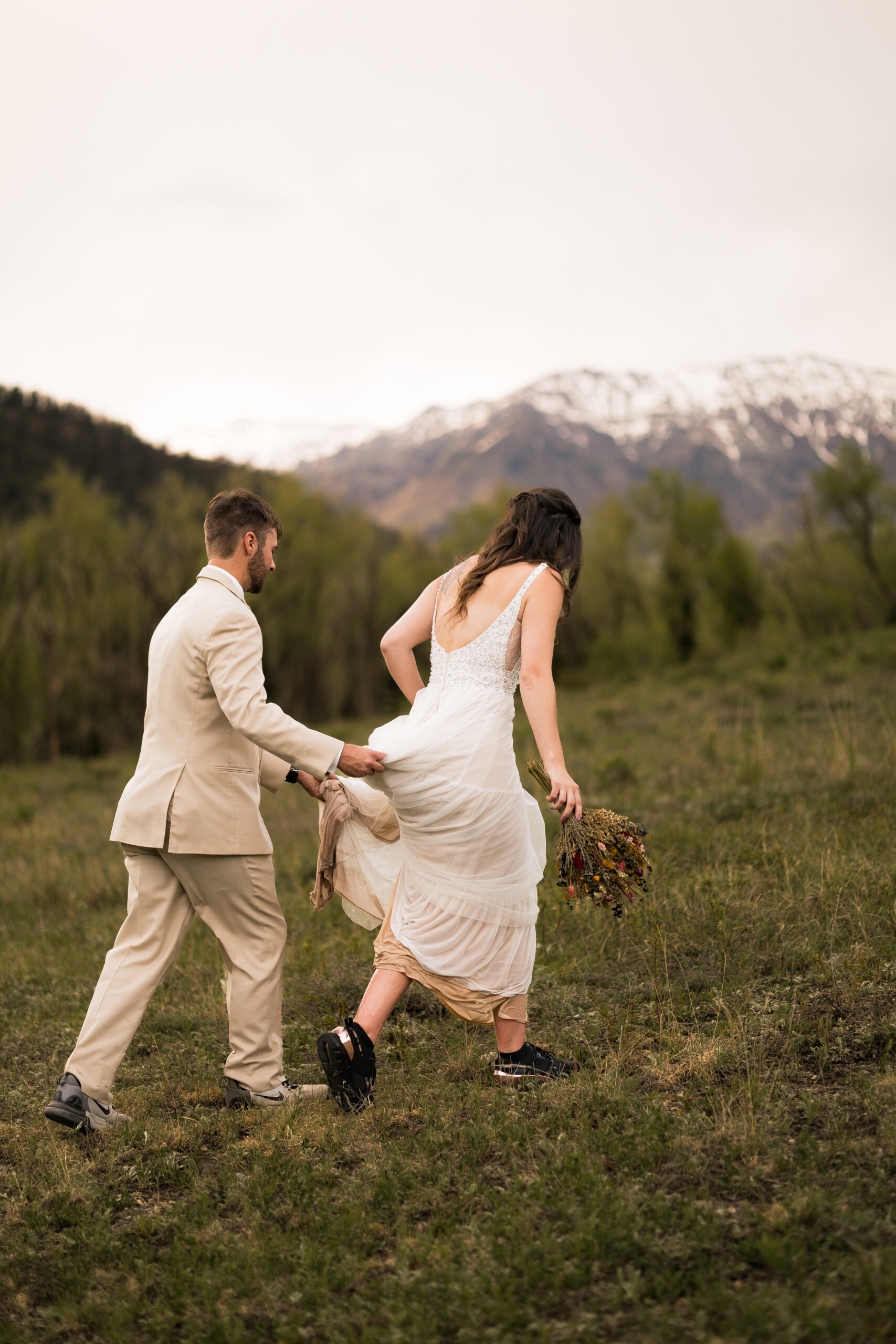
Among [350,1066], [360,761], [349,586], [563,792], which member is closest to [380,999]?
[350,1066]

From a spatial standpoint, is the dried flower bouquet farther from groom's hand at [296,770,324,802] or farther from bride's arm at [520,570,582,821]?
groom's hand at [296,770,324,802]

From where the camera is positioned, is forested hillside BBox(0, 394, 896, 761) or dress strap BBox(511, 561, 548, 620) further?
forested hillside BBox(0, 394, 896, 761)

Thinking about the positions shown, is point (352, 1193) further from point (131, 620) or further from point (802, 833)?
point (131, 620)

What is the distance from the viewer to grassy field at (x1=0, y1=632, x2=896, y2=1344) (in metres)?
2.65

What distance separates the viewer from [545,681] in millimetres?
3848

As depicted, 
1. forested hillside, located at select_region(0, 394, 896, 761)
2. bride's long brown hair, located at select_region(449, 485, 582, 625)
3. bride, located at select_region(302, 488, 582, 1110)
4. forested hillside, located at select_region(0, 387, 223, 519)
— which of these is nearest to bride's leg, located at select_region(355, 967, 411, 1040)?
bride, located at select_region(302, 488, 582, 1110)

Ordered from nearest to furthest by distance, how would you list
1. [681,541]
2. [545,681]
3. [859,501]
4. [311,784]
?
1. [545,681]
2. [311,784]
3. [859,501]
4. [681,541]

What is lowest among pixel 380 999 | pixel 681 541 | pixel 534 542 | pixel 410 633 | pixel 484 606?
pixel 380 999

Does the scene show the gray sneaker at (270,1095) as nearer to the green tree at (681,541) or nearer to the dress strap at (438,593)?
the dress strap at (438,593)

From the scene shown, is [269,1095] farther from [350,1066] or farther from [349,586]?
[349,586]

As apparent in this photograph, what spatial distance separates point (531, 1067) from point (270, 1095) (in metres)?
1.13

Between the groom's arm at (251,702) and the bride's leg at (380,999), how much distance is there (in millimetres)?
873

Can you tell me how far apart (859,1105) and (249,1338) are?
2187mm

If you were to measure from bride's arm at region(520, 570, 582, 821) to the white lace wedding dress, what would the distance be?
74mm
